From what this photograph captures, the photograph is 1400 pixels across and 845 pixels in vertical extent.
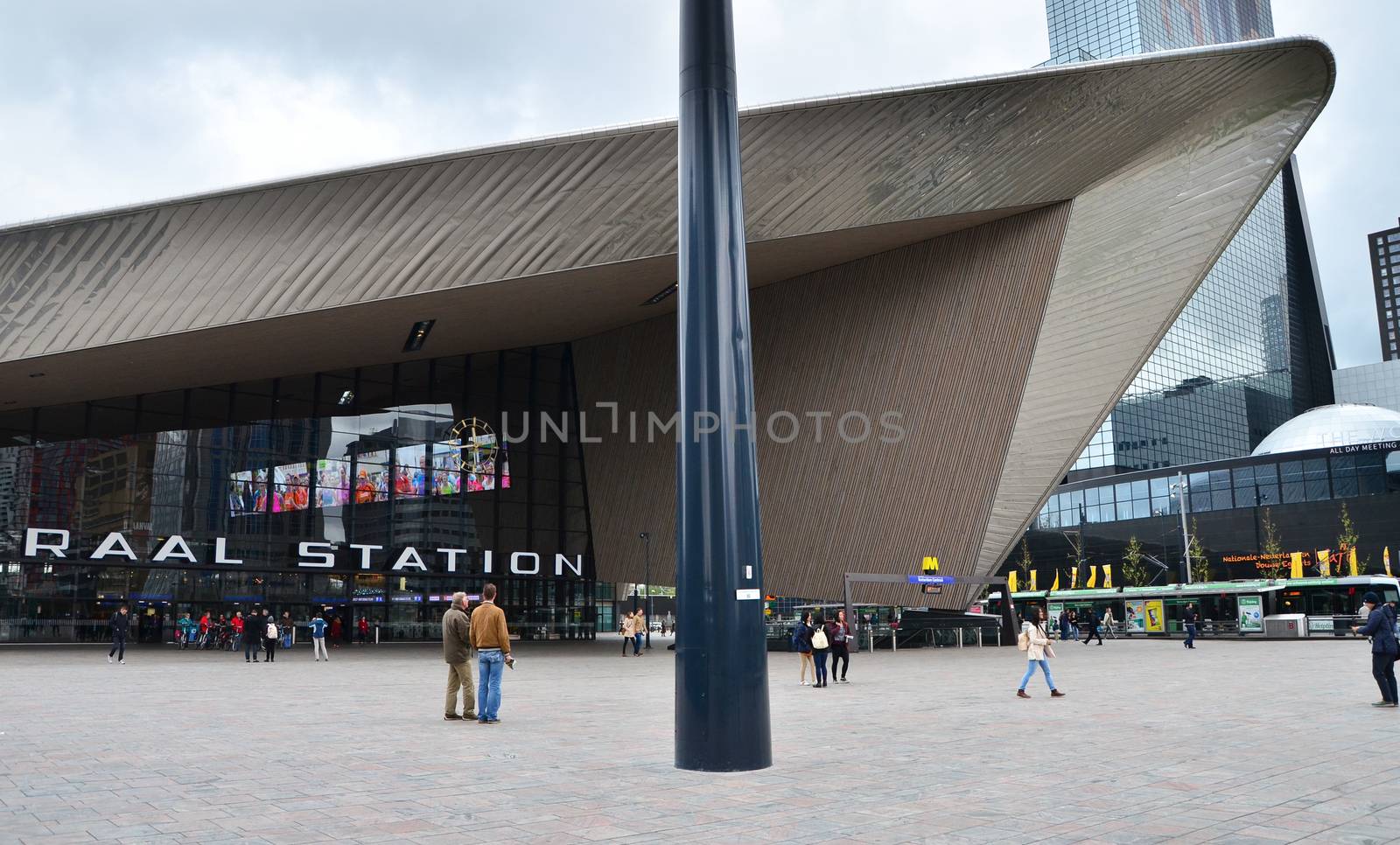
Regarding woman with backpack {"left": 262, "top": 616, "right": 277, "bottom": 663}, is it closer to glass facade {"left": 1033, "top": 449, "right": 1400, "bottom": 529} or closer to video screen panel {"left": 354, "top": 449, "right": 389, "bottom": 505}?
video screen panel {"left": 354, "top": 449, "right": 389, "bottom": 505}

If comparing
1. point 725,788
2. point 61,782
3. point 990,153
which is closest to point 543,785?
point 725,788

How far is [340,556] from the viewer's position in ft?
114

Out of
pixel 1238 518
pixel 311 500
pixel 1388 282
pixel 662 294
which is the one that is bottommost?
pixel 311 500

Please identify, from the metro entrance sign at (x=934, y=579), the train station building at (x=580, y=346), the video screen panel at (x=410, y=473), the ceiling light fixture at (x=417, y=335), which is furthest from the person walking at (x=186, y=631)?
the metro entrance sign at (x=934, y=579)

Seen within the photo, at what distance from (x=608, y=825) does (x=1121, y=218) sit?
24.2 meters

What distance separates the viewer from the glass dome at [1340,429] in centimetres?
7019

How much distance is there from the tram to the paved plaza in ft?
75.2

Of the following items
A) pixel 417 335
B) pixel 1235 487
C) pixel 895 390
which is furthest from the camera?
pixel 1235 487

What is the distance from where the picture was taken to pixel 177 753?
838 cm

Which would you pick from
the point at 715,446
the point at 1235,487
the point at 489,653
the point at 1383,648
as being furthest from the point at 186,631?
the point at 1235,487

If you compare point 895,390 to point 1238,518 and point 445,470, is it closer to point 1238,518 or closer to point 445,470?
point 445,470

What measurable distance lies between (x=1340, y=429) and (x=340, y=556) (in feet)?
216

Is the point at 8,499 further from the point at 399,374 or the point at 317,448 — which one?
the point at 399,374

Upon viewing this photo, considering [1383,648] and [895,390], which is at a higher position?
[895,390]
